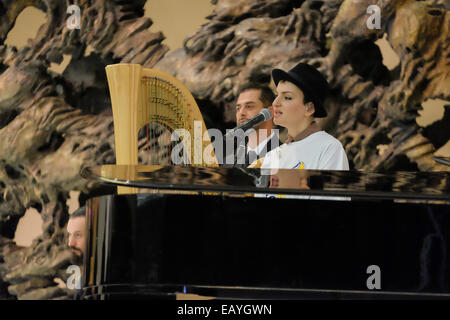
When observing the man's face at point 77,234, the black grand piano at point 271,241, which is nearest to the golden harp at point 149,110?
the black grand piano at point 271,241

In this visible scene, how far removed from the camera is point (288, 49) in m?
4.48

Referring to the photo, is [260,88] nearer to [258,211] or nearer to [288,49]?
[288,49]

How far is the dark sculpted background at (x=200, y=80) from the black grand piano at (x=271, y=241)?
2.37 m

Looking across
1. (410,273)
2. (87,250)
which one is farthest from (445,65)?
(87,250)

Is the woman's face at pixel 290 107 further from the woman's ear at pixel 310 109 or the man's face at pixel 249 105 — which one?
the man's face at pixel 249 105

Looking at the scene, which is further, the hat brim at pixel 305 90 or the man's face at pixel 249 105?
the man's face at pixel 249 105

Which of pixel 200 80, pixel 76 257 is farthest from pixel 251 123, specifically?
pixel 76 257

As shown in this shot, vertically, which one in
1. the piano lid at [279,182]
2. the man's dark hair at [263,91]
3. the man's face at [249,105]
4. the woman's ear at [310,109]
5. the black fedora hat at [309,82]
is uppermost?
the man's dark hair at [263,91]

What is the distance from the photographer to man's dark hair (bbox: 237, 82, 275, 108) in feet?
13.1

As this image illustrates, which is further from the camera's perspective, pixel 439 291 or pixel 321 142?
pixel 321 142

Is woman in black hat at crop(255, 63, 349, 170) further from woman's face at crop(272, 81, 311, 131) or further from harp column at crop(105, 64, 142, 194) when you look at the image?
harp column at crop(105, 64, 142, 194)

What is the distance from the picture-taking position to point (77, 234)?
452cm

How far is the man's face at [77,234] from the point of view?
4.42 meters
